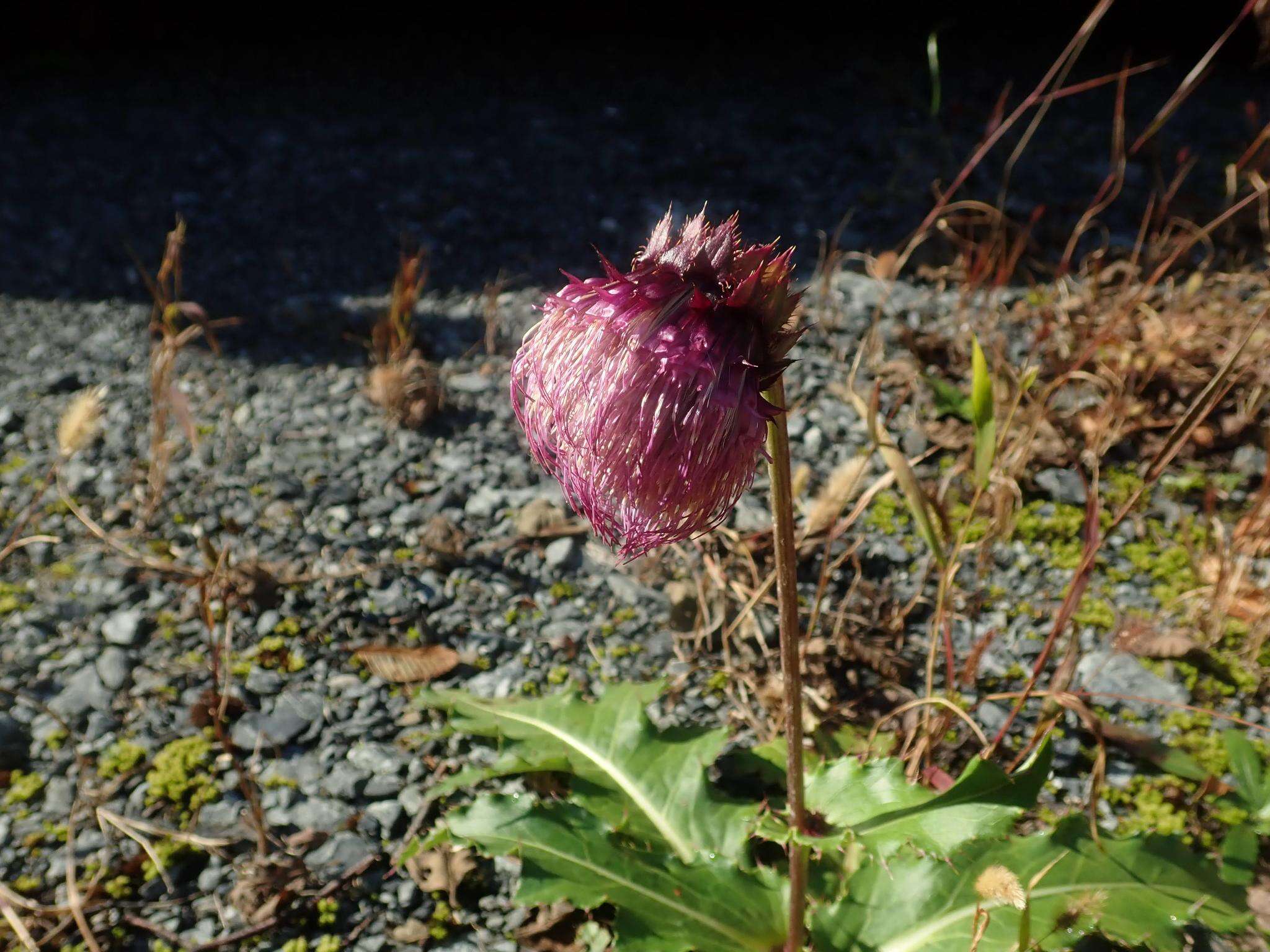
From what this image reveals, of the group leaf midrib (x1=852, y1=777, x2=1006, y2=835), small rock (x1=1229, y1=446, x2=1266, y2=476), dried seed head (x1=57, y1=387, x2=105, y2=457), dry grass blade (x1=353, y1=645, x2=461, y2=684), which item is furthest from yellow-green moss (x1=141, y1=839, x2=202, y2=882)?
small rock (x1=1229, y1=446, x2=1266, y2=476)

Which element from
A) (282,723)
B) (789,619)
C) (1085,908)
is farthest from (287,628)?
(1085,908)

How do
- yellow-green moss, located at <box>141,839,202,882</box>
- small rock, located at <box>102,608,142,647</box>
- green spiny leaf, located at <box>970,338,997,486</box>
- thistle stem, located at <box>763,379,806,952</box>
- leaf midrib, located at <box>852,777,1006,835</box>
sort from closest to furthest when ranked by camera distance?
1. thistle stem, located at <box>763,379,806,952</box>
2. leaf midrib, located at <box>852,777,1006,835</box>
3. green spiny leaf, located at <box>970,338,997,486</box>
4. yellow-green moss, located at <box>141,839,202,882</box>
5. small rock, located at <box>102,608,142,647</box>

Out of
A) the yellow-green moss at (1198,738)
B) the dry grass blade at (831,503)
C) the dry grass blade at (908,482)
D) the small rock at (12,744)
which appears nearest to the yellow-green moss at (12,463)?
the small rock at (12,744)

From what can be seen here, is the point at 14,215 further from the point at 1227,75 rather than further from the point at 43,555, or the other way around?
the point at 1227,75

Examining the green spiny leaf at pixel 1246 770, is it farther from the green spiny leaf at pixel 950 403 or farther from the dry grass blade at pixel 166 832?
the dry grass blade at pixel 166 832

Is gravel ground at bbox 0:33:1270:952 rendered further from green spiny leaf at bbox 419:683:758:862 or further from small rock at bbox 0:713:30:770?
green spiny leaf at bbox 419:683:758:862

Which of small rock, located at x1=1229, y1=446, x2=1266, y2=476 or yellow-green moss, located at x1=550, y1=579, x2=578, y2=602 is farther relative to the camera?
small rock, located at x1=1229, y1=446, x2=1266, y2=476
